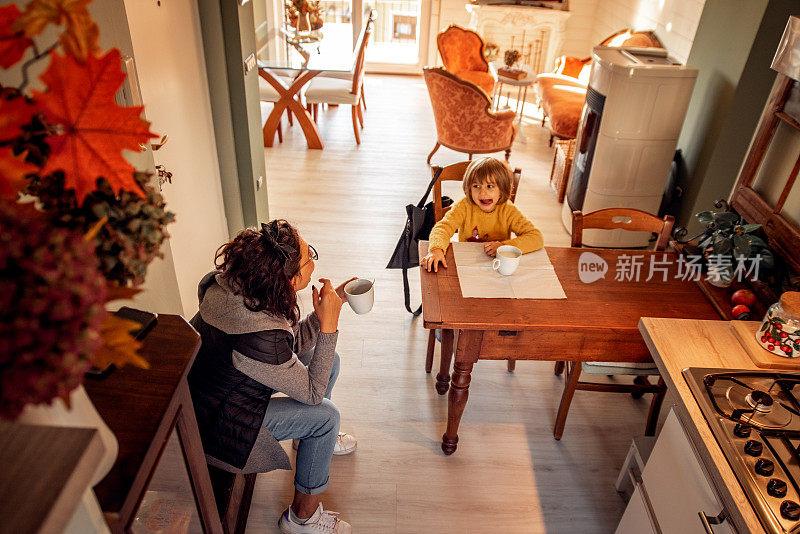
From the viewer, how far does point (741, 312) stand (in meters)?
→ 1.88

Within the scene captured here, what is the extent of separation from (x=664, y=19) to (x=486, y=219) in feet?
10.8

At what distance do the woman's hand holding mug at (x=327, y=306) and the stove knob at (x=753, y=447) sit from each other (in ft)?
3.64

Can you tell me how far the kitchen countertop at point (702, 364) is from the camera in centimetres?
120

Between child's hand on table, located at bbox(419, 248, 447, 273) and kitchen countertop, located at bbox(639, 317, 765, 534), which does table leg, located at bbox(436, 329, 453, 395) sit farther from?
kitchen countertop, located at bbox(639, 317, 765, 534)

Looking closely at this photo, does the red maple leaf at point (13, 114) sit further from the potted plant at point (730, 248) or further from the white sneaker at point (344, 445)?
the potted plant at point (730, 248)

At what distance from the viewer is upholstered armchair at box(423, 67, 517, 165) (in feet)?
13.6

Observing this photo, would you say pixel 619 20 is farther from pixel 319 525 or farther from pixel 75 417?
pixel 75 417

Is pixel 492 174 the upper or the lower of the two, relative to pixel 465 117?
upper

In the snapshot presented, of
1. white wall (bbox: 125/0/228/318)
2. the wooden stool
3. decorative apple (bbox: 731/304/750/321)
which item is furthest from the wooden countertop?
decorative apple (bbox: 731/304/750/321)

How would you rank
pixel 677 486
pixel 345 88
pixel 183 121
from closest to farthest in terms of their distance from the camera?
pixel 677 486
pixel 183 121
pixel 345 88

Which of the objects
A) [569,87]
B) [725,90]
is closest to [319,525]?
[725,90]

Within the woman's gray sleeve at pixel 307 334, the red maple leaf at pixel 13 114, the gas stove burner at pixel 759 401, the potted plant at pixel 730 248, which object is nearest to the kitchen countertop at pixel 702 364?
the gas stove burner at pixel 759 401

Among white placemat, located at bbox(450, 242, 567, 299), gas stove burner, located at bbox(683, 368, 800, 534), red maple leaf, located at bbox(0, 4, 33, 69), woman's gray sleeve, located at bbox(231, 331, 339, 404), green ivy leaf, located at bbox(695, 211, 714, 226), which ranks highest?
red maple leaf, located at bbox(0, 4, 33, 69)

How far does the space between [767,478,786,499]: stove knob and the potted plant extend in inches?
38.8
